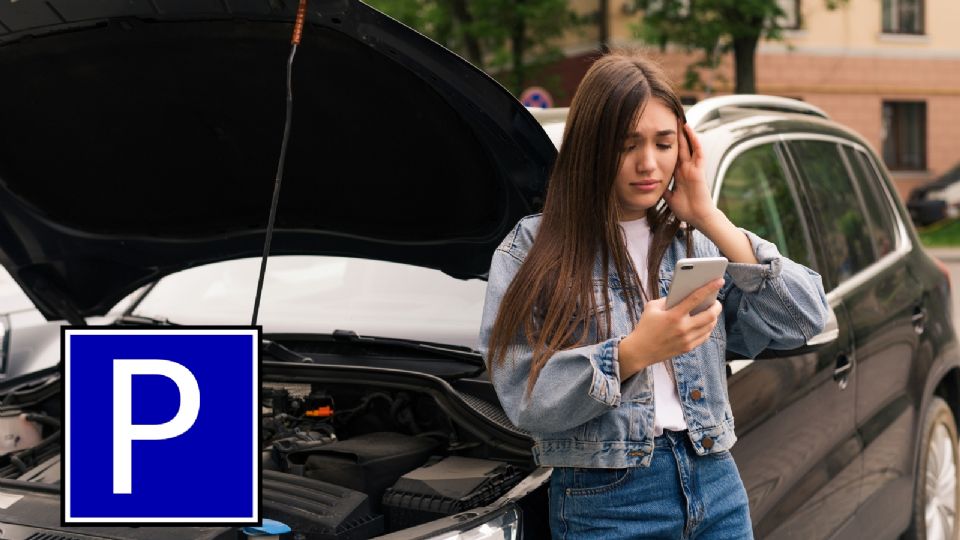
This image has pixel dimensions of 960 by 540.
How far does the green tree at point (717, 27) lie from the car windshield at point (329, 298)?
14986 millimetres

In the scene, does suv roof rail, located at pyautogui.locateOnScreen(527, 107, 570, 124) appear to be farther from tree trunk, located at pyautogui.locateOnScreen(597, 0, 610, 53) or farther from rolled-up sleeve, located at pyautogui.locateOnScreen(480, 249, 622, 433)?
tree trunk, located at pyautogui.locateOnScreen(597, 0, 610, 53)

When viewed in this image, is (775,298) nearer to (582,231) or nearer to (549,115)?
(582,231)

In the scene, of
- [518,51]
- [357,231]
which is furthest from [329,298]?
[518,51]

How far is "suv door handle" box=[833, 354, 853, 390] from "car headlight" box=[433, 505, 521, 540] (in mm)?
1539

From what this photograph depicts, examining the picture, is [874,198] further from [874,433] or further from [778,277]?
[778,277]

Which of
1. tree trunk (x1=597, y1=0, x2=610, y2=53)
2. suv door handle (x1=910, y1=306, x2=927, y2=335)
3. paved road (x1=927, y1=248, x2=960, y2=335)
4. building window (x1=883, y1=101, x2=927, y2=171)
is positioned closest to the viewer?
suv door handle (x1=910, y1=306, x2=927, y2=335)

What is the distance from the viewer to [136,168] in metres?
3.14

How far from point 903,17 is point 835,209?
25.8 m

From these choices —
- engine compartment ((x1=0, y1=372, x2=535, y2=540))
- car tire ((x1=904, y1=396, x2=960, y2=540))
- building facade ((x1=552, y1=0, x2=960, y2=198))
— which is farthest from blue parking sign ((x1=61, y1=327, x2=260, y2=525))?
building facade ((x1=552, y1=0, x2=960, y2=198))

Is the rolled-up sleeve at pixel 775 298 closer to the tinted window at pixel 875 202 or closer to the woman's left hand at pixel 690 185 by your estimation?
the woman's left hand at pixel 690 185

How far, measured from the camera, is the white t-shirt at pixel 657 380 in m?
2.11

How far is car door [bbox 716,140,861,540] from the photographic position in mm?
2896

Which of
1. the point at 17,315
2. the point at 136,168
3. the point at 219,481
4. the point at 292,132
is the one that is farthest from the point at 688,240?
the point at 17,315

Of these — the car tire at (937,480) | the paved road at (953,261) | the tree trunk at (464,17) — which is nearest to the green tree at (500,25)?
Answer: the tree trunk at (464,17)
